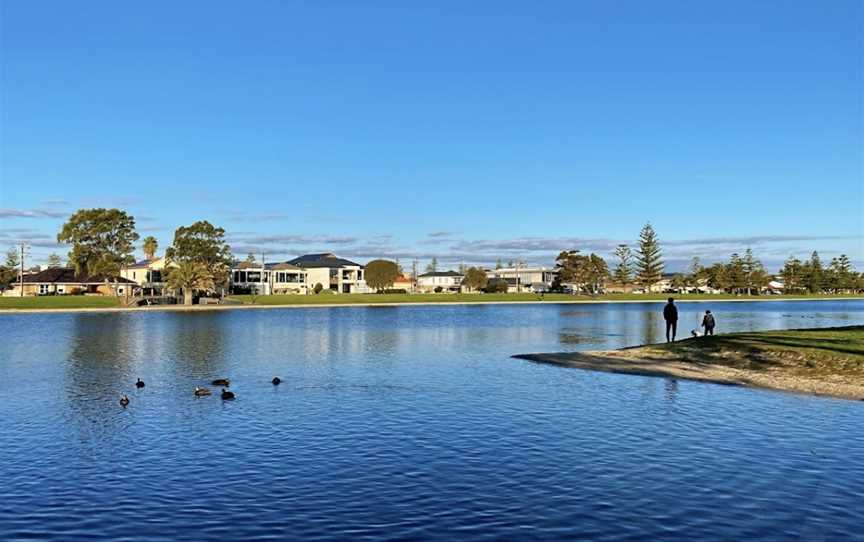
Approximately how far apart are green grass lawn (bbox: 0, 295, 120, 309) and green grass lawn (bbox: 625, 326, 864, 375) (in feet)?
328

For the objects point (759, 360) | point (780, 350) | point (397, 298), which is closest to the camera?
point (759, 360)

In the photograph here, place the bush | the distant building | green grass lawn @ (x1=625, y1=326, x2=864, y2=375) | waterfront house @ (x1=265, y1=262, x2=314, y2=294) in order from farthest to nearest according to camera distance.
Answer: the bush
waterfront house @ (x1=265, y1=262, x2=314, y2=294)
the distant building
green grass lawn @ (x1=625, y1=326, x2=864, y2=375)

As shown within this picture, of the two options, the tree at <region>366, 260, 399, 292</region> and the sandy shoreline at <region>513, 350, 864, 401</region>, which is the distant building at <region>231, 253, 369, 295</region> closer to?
the tree at <region>366, 260, 399, 292</region>

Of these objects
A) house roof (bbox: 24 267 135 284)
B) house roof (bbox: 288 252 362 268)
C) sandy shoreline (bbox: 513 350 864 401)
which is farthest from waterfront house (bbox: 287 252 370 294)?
sandy shoreline (bbox: 513 350 864 401)

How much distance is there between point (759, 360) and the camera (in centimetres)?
3256

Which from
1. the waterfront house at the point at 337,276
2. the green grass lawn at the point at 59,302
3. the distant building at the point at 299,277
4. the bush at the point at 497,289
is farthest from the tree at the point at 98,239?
the bush at the point at 497,289

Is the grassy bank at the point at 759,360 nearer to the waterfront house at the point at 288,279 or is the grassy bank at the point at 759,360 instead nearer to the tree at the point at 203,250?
the tree at the point at 203,250

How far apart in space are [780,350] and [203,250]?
372ft

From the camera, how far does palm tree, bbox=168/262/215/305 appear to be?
122 m

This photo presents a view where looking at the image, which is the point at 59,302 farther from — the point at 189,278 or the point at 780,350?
the point at 780,350

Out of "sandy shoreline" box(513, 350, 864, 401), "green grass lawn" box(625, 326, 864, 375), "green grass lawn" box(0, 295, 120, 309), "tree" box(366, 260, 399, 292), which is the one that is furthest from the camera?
"tree" box(366, 260, 399, 292)

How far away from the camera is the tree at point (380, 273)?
17412cm

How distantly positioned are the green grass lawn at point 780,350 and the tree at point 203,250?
336 feet

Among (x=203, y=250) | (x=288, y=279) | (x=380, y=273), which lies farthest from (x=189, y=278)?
(x=380, y=273)
